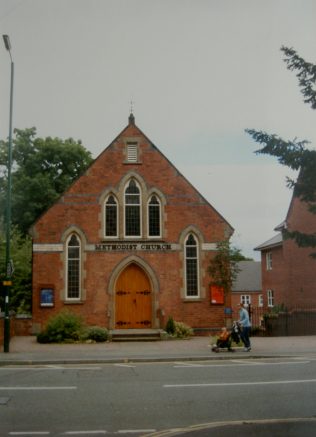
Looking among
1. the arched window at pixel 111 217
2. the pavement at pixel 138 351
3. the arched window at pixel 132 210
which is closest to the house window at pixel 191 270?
the arched window at pixel 132 210

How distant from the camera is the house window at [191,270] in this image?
26.9 m

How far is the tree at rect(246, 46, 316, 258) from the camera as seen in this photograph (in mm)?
8453

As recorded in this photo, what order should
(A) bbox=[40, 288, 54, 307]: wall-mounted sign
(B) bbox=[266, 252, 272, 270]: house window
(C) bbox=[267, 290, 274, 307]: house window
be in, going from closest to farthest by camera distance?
1. (A) bbox=[40, 288, 54, 307]: wall-mounted sign
2. (C) bbox=[267, 290, 274, 307]: house window
3. (B) bbox=[266, 252, 272, 270]: house window

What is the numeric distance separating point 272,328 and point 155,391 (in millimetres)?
16092

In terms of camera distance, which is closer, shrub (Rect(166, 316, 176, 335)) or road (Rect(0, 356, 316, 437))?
road (Rect(0, 356, 316, 437))

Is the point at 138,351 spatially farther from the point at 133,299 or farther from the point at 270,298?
the point at 270,298

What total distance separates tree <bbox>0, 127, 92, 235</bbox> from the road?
2848 centimetres

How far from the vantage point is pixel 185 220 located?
27.2m

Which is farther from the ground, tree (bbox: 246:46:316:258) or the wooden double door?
tree (bbox: 246:46:316:258)

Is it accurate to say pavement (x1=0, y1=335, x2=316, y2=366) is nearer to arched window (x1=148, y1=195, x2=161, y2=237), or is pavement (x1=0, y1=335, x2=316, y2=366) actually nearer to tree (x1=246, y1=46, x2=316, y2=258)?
arched window (x1=148, y1=195, x2=161, y2=237)

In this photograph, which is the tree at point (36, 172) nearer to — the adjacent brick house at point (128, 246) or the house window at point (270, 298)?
the adjacent brick house at point (128, 246)

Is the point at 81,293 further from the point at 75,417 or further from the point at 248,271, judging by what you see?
the point at 248,271

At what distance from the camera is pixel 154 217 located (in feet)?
89.5

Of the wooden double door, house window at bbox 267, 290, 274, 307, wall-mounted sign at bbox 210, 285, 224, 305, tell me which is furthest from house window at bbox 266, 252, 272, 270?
the wooden double door
